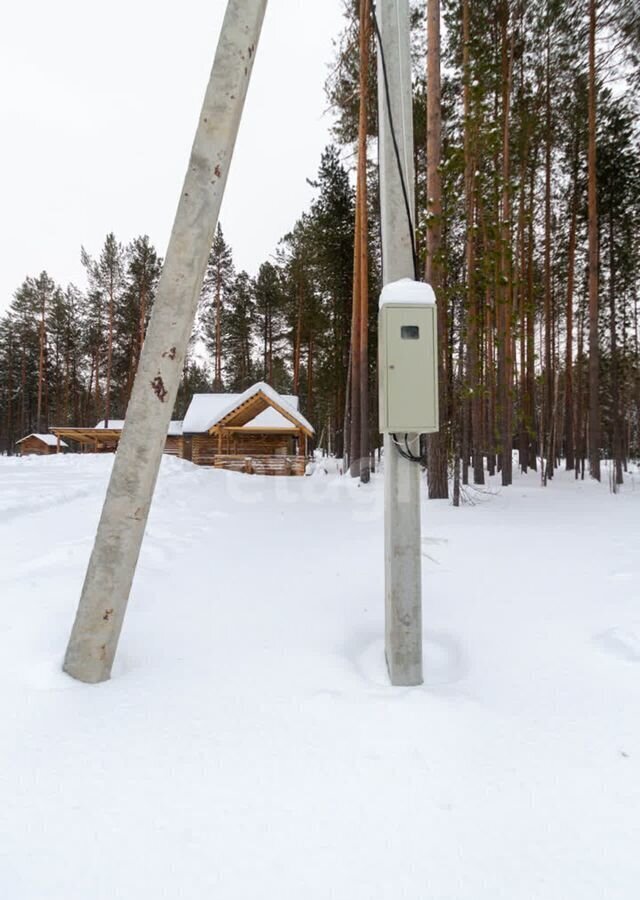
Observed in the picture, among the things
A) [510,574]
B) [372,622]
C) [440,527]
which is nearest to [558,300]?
[440,527]

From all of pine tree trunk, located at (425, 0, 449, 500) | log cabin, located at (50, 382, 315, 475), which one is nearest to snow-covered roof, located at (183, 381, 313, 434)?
log cabin, located at (50, 382, 315, 475)

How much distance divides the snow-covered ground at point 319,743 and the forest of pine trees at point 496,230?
4273mm

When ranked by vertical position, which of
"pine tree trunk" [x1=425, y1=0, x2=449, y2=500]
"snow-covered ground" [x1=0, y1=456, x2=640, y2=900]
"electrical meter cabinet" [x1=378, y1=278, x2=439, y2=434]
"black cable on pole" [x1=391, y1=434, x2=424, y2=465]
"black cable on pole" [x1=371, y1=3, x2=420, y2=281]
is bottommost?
"snow-covered ground" [x1=0, y1=456, x2=640, y2=900]

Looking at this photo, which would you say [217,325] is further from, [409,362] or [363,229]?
[409,362]

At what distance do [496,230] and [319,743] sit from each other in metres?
6.57

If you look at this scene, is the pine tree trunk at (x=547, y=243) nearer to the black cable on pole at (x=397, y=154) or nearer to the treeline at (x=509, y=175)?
the treeline at (x=509, y=175)

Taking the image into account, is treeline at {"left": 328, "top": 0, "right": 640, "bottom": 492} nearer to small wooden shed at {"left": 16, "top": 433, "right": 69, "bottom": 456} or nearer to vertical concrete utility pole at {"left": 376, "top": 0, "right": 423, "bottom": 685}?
vertical concrete utility pole at {"left": 376, "top": 0, "right": 423, "bottom": 685}

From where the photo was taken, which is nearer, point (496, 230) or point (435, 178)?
point (496, 230)

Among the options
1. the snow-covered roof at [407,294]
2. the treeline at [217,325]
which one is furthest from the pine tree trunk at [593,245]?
the snow-covered roof at [407,294]

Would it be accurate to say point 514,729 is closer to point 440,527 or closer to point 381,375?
point 381,375

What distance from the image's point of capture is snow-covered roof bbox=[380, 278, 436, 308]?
2379mm

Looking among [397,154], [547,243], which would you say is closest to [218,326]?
[547,243]

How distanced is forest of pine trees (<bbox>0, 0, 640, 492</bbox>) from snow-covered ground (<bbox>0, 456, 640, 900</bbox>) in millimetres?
4273

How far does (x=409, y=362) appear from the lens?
7.83ft
